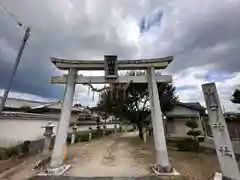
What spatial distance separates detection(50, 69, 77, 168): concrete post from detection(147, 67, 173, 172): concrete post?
3.69 m

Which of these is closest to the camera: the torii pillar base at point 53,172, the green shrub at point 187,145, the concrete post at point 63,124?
the torii pillar base at point 53,172

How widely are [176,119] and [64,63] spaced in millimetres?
16360

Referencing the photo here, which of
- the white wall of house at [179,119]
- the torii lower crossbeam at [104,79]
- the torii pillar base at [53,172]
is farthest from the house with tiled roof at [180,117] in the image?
the torii pillar base at [53,172]

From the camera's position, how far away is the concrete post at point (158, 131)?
24.3 feet

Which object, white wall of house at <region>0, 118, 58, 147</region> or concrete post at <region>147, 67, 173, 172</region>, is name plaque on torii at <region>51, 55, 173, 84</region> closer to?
concrete post at <region>147, 67, 173, 172</region>

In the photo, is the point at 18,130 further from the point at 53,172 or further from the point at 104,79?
the point at 104,79

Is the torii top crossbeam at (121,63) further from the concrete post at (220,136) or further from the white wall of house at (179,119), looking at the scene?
the white wall of house at (179,119)

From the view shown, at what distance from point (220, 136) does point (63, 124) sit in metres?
6.30

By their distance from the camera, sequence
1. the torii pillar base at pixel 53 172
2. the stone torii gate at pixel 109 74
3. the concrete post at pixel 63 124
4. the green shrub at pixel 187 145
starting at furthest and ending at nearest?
the green shrub at pixel 187 145, the stone torii gate at pixel 109 74, the concrete post at pixel 63 124, the torii pillar base at pixel 53 172

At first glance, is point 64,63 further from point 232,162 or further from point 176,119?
point 176,119

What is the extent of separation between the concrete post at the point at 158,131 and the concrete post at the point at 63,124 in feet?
12.1

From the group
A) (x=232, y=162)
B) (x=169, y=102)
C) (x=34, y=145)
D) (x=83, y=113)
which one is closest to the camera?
(x=232, y=162)

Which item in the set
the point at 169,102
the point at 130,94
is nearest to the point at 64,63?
the point at 130,94

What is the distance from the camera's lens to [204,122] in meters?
22.9
